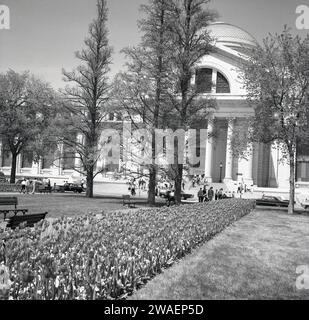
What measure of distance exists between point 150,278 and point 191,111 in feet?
58.2

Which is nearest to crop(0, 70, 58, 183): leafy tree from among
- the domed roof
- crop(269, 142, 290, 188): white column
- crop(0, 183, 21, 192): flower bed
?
crop(0, 183, 21, 192): flower bed

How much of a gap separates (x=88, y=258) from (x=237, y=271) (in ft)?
11.7

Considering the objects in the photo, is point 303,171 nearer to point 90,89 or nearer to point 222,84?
point 222,84

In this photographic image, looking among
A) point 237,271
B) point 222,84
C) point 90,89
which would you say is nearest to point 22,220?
point 237,271

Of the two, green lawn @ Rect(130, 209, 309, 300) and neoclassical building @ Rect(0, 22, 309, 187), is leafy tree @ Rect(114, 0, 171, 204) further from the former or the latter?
neoclassical building @ Rect(0, 22, 309, 187)

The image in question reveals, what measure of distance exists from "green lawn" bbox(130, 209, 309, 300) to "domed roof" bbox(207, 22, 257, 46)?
2373 inches

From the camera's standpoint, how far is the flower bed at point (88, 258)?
5.07 m

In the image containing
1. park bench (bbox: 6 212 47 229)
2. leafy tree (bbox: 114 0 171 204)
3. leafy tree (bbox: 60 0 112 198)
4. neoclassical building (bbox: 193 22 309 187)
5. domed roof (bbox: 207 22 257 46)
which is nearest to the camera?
park bench (bbox: 6 212 47 229)

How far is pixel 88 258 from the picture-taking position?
587 cm

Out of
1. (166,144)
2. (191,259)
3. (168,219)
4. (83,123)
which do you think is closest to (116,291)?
(191,259)

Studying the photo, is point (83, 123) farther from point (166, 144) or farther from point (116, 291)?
point (116, 291)

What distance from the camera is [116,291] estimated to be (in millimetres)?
5973

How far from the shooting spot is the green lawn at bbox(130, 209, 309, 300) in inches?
257

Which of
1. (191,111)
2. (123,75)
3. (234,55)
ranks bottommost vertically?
(191,111)
